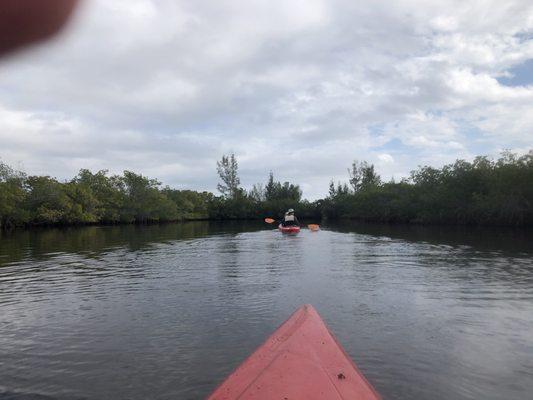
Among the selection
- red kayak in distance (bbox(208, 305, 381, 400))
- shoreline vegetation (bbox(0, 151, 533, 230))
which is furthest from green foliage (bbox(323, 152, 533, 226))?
red kayak in distance (bbox(208, 305, 381, 400))

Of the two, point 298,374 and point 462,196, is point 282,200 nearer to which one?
point 462,196

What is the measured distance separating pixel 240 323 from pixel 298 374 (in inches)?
193

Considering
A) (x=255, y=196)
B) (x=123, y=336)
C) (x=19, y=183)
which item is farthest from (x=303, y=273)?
(x=255, y=196)

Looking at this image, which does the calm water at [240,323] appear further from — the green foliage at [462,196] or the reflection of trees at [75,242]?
the green foliage at [462,196]

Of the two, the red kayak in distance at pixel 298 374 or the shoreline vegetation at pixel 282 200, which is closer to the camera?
the red kayak in distance at pixel 298 374

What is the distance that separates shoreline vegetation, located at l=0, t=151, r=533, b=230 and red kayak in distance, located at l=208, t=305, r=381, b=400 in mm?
46560

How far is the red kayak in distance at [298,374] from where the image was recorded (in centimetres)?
448

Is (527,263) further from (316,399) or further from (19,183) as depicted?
(19,183)

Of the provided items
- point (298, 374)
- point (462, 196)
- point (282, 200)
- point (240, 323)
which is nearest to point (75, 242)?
point (240, 323)

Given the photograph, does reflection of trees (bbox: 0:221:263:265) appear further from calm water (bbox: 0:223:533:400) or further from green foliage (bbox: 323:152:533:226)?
green foliage (bbox: 323:152:533:226)

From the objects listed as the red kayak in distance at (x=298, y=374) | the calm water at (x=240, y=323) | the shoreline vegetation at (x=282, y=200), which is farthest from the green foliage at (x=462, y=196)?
the red kayak in distance at (x=298, y=374)

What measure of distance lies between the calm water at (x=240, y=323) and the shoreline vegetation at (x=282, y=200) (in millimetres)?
32310

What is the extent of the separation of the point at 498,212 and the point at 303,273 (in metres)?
39.8

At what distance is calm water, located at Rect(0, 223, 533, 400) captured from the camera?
21.5ft
